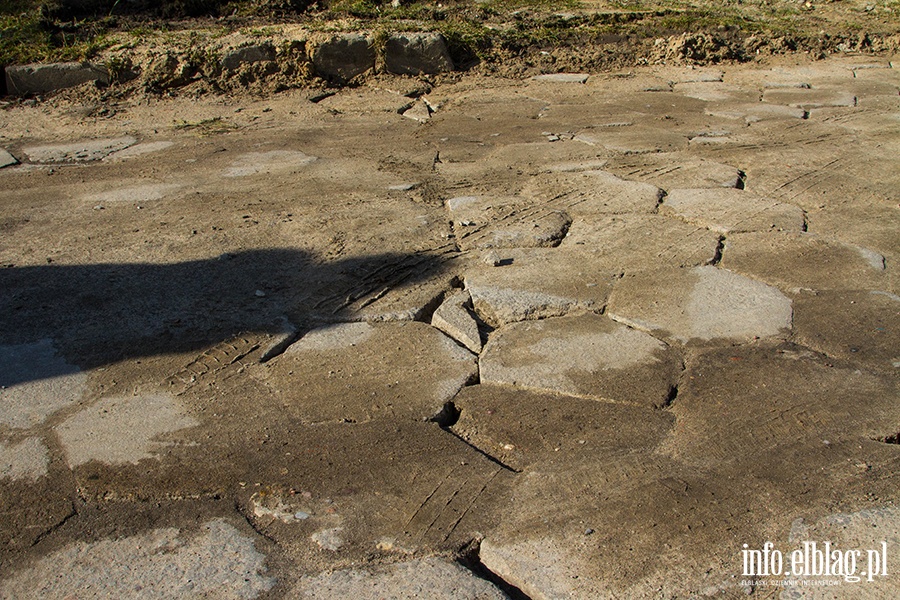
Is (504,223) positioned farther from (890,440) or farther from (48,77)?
(48,77)

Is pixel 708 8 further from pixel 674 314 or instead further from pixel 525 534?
pixel 525 534

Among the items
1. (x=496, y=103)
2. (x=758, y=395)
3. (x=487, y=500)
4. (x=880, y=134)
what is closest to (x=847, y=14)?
(x=880, y=134)

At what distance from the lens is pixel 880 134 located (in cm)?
478

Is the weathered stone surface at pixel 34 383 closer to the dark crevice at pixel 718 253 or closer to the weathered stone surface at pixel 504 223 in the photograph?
the weathered stone surface at pixel 504 223

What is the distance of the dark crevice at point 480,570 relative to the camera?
65.6 inches

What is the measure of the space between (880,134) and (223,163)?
3.83 metres

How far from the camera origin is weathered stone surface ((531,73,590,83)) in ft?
20.3

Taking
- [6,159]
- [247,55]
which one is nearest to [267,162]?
[6,159]

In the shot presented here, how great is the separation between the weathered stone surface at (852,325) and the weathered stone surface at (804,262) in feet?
0.32

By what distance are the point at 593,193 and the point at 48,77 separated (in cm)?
428

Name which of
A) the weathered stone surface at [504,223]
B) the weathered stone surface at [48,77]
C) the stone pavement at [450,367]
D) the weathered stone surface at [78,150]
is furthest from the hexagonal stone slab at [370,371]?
the weathered stone surface at [48,77]

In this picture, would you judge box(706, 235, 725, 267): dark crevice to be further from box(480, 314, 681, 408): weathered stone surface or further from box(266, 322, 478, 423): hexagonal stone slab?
box(266, 322, 478, 423): hexagonal stone slab

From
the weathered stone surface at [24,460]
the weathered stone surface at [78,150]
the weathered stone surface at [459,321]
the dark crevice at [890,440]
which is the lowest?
the dark crevice at [890,440]

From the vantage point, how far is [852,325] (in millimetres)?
2684
